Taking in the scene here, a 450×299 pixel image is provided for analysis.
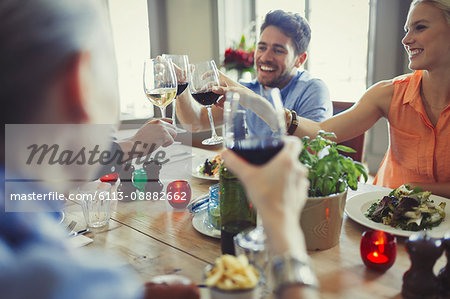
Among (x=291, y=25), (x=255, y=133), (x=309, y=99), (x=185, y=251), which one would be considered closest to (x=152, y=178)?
(x=185, y=251)

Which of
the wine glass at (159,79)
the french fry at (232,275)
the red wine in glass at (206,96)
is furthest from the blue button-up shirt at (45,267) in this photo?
the red wine in glass at (206,96)

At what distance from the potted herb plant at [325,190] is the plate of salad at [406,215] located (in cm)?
15

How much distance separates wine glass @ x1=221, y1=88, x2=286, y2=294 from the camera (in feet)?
2.14

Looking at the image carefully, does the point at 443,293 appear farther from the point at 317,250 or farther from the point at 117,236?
the point at 117,236

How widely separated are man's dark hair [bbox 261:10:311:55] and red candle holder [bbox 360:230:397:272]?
6.43ft

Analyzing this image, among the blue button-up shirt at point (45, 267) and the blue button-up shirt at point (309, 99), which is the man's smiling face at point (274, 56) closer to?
the blue button-up shirt at point (309, 99)

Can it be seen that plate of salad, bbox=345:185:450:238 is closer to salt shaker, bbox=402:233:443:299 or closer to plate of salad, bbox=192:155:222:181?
salt shaker, bbox=402:233:443:299

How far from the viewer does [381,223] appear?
3.41 feet

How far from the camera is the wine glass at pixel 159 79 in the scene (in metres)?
1.35

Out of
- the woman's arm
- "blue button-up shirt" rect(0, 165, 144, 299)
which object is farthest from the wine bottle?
the woman's arm

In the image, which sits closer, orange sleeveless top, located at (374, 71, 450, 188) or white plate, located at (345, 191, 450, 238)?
white plate, located at (345, 191, 450, 238)

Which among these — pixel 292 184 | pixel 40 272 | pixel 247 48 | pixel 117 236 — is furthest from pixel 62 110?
pixel 247 48

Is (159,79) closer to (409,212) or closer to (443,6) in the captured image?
(409,212)

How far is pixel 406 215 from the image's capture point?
3.29ft
